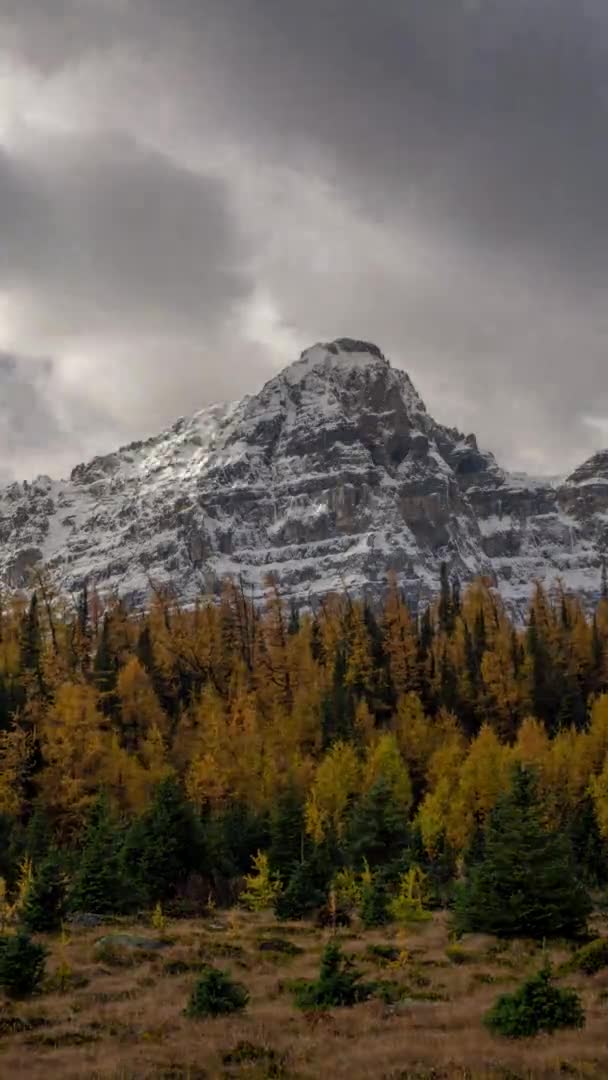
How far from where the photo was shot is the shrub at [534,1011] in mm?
17016

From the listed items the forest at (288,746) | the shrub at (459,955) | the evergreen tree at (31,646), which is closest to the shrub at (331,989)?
the shrub at (459,955)

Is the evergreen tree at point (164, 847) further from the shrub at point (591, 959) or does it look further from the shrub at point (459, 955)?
the shrub at point (591, 959)

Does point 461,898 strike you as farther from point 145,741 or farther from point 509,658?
point 509,658

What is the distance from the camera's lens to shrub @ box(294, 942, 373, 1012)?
20.1 m

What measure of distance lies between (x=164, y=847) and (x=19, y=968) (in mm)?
18682

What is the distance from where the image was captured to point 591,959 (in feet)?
79.0

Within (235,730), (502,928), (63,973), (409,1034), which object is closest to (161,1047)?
(409,1034)

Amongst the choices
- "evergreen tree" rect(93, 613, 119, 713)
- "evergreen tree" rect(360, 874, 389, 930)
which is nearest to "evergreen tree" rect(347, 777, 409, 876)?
"evergreen tree" rect(360, 874, 389, 930)

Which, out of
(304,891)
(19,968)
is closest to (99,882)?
(304,891)

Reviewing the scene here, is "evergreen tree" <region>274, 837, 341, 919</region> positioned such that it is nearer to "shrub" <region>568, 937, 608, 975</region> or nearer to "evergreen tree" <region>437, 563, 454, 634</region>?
"shrub" <region>568, 937, 608, 975</region>

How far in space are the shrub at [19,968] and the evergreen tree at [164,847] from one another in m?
17.2

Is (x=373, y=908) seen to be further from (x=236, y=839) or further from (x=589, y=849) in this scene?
(x=589, y=849)

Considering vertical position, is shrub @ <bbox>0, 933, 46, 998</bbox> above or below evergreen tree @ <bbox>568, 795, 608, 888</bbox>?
above

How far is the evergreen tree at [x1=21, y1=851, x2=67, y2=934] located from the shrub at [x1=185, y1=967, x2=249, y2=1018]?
41.2ft
